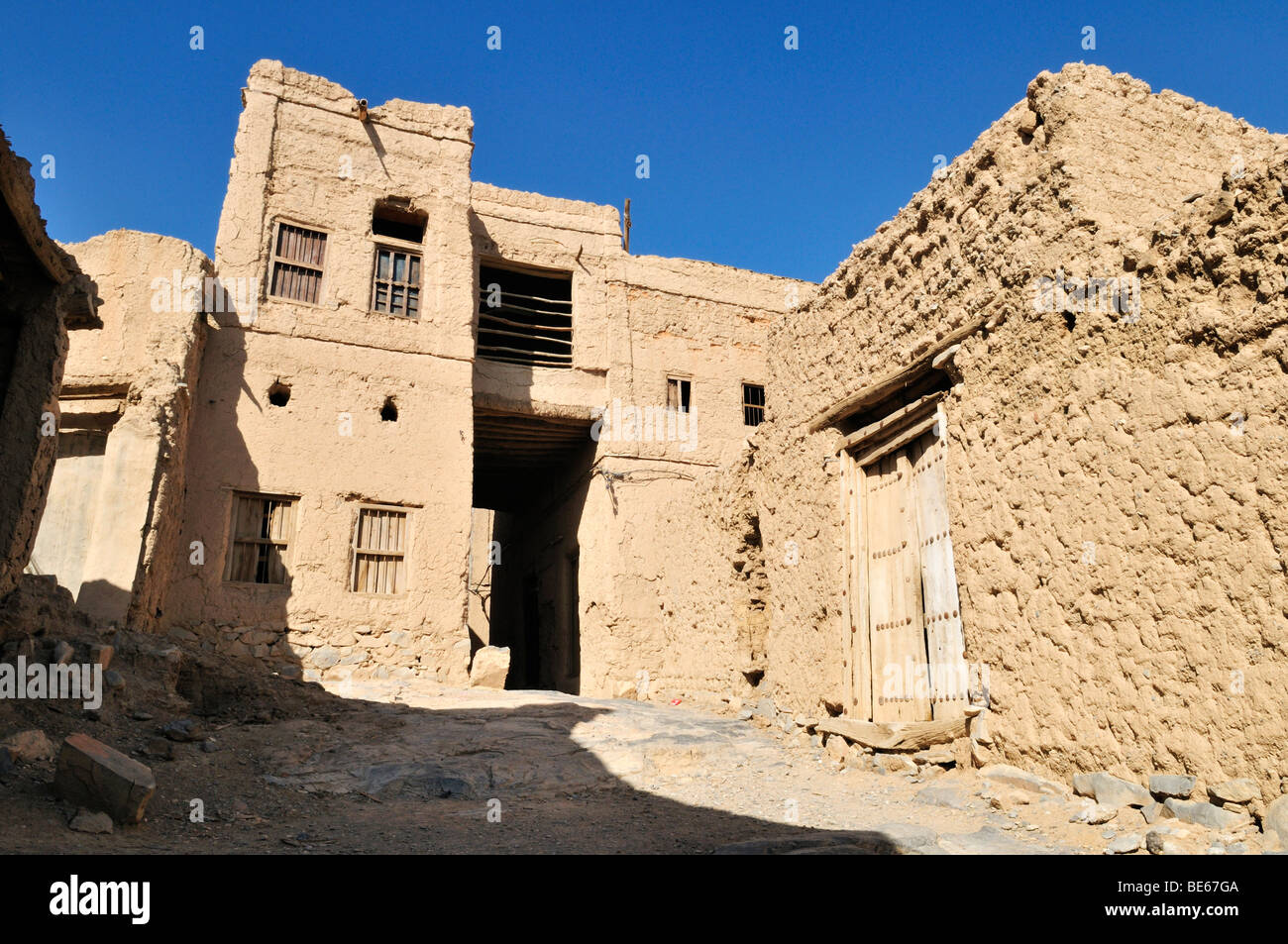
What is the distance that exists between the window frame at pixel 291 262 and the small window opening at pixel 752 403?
22.5 ft

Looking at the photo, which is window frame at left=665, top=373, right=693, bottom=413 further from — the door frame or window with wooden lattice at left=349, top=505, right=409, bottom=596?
the door frame

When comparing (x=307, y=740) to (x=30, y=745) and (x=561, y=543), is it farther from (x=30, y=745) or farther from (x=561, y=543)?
(x=561, y=543)

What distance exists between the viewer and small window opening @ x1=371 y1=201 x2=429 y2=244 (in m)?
12.7

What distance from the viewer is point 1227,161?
18.6ft

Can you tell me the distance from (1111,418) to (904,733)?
98.0 inches

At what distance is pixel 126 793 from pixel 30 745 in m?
0.85

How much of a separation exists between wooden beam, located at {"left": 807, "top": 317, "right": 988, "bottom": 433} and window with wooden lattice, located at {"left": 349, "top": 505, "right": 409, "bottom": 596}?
19.5ft

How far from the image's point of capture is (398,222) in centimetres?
1313

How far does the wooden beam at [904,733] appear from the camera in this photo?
5.53 meters

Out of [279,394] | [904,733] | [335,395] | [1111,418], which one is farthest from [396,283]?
[1111,418]

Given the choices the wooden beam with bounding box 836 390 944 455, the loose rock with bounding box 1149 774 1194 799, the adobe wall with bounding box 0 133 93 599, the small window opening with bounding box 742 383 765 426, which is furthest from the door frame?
the small window opening with bounding box 742 383 765 426

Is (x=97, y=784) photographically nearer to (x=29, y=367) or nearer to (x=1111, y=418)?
(x=29, y=367)

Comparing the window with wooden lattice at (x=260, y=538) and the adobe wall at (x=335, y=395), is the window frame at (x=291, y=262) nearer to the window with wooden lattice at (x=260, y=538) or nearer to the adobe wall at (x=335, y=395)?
the adobe wall at (x=335, y=395)
